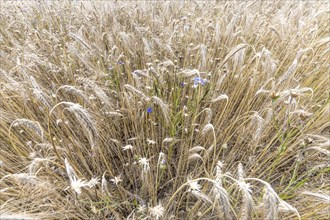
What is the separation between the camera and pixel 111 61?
189cm

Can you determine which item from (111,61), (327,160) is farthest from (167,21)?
(327,160)

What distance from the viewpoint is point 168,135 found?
4.80 ft

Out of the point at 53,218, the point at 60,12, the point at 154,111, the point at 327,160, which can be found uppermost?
the point at 60,12

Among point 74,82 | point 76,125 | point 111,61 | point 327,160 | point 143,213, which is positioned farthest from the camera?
point 111,61

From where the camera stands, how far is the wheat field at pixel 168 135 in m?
1.04

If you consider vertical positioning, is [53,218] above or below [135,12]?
below

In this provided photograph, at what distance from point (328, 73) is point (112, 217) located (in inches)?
67.5

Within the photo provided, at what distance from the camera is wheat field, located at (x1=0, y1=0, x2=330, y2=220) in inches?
40.8

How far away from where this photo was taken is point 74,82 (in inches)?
68.7

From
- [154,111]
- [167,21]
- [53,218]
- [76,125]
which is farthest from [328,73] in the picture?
[53,218]

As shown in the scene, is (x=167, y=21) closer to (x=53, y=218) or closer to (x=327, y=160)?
(x=327, y=160)

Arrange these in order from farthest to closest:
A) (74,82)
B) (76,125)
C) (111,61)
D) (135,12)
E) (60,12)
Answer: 1. (135,12)
2. (60,12)
3. (111,61)
4. (74,82)
5. (76,125)

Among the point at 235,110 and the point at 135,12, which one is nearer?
the point at 235,110

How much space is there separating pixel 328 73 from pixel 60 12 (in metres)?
2.47
